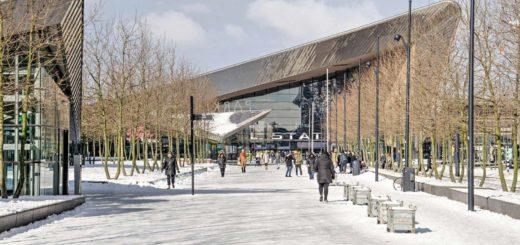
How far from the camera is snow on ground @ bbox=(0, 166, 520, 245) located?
44.1 ft

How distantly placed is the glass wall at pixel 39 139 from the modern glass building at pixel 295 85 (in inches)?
2931

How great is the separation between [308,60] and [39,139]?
89079 millimetres

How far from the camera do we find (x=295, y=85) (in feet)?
398

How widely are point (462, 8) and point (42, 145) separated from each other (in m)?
16.1

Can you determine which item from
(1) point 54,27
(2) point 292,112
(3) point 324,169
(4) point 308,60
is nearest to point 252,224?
(3) point 324,169

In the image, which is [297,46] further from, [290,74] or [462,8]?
[462,8]

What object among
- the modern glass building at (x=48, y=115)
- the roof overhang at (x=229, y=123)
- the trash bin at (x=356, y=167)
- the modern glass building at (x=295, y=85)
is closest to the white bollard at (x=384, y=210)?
the modern glass building at (x=48, y=115)

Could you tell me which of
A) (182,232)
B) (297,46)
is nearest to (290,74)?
(297,46)

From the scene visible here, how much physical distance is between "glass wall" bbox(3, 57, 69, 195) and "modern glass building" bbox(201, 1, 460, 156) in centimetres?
7444

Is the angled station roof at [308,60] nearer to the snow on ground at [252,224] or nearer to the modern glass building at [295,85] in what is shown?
the modern glass building at [295,85]

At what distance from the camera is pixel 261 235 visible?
45.7ft

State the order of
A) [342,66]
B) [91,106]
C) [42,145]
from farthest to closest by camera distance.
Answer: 1. [342,66]
2. [91,106]
3. [42,145]

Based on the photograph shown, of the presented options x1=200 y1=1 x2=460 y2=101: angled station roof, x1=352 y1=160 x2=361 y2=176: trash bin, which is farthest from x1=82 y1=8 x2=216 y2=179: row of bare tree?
x1=200 y1=1 x2=460 y2=101: angled station roof

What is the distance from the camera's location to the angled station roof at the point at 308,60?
324 ft
